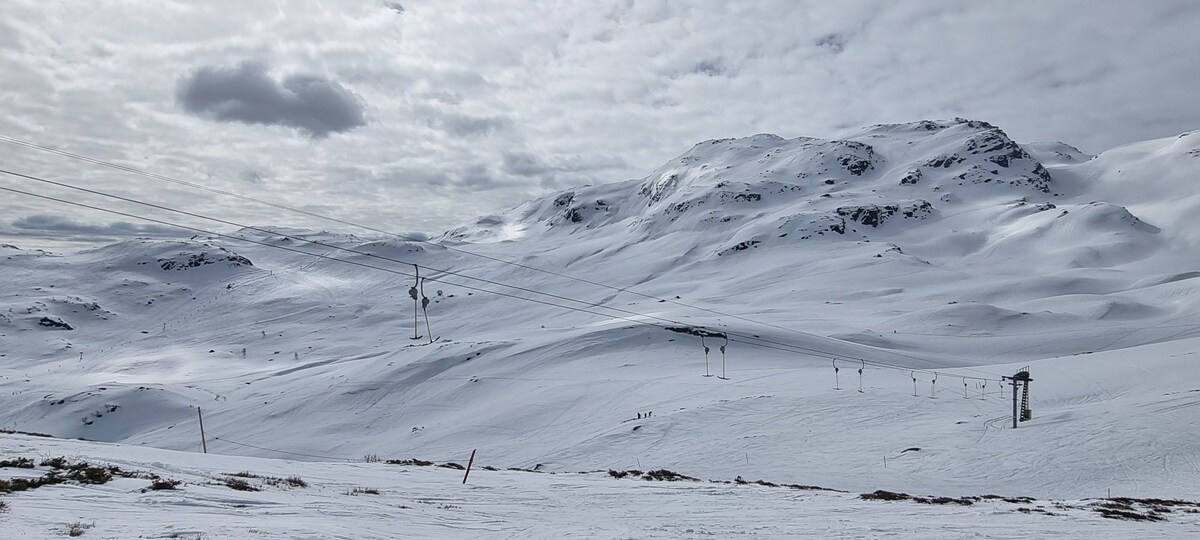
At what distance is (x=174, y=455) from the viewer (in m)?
22.3

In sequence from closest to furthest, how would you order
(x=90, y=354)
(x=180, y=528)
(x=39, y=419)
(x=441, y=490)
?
(x=180, y=528) → (x=441, y=490) → (x=39, y=419) → (x=90, y=354)

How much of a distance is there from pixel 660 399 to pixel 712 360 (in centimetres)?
1906

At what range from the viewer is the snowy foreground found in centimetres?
1212

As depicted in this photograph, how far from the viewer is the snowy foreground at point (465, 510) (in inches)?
477

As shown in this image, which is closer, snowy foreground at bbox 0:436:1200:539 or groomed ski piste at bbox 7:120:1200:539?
snowy foreground at bbox 0:436:1200:539

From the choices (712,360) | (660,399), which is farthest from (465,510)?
(712,360)

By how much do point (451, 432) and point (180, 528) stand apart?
4180 cm

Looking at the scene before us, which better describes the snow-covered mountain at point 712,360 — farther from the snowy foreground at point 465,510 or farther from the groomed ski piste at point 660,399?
the snowy foreground at point 465,510

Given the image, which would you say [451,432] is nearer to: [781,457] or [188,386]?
[781,457]

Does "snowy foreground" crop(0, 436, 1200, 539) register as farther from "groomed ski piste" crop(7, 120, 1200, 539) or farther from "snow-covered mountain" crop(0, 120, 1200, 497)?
"snow-covered mountain" crop(0, 120, 1200, 497)

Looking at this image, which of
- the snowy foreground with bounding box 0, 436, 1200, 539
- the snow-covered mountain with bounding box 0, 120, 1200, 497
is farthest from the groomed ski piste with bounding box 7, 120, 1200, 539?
the snow-covered mountain with bounding box 0, 120, 1200, 497

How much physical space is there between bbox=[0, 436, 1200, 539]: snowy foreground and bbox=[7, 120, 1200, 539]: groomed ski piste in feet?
0.42

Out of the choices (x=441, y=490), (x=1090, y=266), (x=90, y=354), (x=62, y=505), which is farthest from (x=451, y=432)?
(x=1090, y=266)

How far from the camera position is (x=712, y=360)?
69.8 metres
